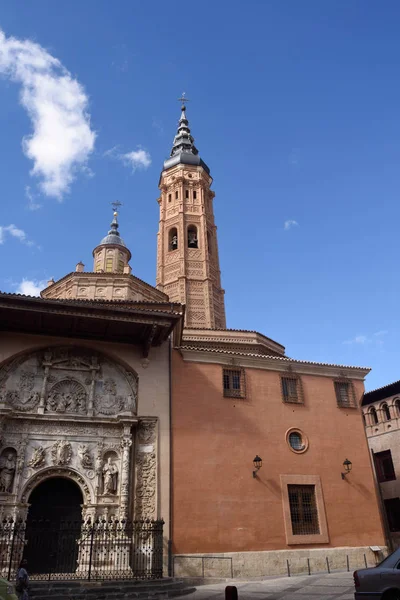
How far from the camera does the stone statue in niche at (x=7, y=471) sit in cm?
1498

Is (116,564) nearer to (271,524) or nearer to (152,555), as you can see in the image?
(152,555)

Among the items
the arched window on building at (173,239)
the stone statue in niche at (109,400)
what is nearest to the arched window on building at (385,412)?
the stone statue in niche at (109,400)

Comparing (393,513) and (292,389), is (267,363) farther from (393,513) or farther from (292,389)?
(393,513)

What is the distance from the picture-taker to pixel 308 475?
1805 cm

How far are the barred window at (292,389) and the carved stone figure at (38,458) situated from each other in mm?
8809

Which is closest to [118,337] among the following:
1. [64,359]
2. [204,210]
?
[64,359]

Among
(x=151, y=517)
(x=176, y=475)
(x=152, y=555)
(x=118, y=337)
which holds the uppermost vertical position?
(x=118, y=337)

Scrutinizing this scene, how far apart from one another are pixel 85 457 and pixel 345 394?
10620 millimetres

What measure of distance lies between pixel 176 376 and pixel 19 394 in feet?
17.3

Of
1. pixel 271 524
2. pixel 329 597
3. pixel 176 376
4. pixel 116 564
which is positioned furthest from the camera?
pixel 176 376

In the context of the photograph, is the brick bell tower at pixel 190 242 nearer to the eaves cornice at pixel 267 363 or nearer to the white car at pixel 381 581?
the eaves cornice at pixel 267 363

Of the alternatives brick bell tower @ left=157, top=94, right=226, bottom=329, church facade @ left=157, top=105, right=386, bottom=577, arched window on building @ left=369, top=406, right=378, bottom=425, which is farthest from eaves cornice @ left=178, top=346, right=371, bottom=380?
brick bell tower @ left=157, top=94, right=226, bottom=329

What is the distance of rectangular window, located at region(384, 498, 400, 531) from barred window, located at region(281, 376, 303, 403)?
36.4 feet

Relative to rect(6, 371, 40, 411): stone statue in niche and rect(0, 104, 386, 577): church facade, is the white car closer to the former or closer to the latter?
rect(0, 104, 386, 577): church facade
